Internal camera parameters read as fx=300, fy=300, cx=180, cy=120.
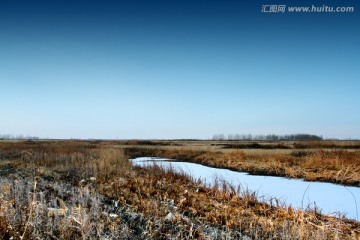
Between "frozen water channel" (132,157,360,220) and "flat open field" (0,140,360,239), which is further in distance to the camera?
"frozen water channel" (132,157,360,220)

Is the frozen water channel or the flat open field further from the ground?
the flat open field

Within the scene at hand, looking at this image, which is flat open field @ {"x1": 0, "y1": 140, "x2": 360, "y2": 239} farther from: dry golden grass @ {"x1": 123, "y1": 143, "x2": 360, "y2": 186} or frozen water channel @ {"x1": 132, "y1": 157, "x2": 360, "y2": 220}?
frozen water channel @ {"x1": 132, "y1": 157, "x2": 360, "y2": 220}

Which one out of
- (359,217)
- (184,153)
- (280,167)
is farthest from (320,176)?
(184,153)

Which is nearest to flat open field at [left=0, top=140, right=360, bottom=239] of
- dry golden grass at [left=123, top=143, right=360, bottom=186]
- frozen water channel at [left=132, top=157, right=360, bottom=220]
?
dry golden grass at [left=123, top=143, right=360, bottom=186]

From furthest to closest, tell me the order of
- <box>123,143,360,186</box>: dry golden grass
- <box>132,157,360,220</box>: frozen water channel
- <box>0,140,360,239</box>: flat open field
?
<box>123,143,360,186</box>: dry golden grass
<box>132,157,360,220</box>: frozen water channel
<box>0,140,360,239</box>: flat open field

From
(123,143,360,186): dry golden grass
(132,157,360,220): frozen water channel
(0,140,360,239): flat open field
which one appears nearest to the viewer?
(0,140,360,239): flat open field

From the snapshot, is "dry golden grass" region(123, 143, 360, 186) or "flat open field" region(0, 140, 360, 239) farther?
"dry golden grass" region(123, 143, 360, 186)

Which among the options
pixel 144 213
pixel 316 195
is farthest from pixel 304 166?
pixel 144 213

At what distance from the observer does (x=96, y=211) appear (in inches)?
228

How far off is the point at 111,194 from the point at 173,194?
6.17 ft

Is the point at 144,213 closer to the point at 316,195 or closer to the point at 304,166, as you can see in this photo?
the point at 316,195

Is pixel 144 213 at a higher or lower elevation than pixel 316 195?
higher

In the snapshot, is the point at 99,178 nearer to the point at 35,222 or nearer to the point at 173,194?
the point at 173,194

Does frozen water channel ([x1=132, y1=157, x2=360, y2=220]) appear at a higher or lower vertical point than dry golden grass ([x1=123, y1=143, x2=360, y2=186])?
lower
